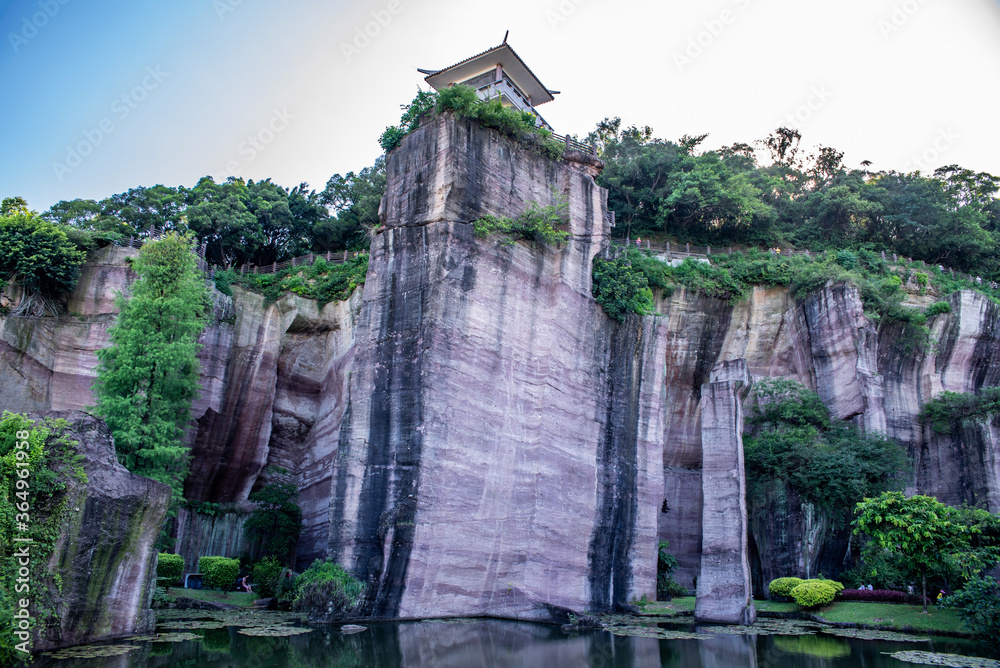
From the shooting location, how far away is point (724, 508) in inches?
730

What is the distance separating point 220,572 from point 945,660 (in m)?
16.7

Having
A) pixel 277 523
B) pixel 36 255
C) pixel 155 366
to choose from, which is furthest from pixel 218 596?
pixel 36 255

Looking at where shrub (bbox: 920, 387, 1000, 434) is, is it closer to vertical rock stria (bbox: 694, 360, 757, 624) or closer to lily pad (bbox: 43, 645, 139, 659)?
vertical rock stria (bbox: 694, 360, 757, 624)

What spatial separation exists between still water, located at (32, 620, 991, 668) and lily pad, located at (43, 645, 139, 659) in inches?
6.9

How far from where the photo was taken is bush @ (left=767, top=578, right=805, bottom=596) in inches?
784

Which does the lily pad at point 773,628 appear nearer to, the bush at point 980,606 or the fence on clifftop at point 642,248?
the bush at point 980,606

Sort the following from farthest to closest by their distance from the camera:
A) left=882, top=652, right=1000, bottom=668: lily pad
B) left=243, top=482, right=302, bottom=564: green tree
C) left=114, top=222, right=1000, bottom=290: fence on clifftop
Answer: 1. left=114, top=222, right=1000, bottom=290: fence on clifftop
2. left=243, top=482, right=302, bottom=564: green tree
3. left=882, top=652, right=1000, bottom=668: lily pad

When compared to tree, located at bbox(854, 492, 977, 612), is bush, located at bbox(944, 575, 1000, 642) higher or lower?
lower

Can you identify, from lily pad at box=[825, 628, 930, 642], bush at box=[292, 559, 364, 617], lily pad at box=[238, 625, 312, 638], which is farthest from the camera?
bush at box=[292, 559, 364, 617]

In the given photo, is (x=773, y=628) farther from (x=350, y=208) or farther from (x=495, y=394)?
(x=350, y=208)

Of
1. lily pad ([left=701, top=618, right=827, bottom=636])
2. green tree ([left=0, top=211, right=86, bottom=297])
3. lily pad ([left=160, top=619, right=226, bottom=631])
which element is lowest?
lily pad ([left=160, top=619, right=226, bottom=631])

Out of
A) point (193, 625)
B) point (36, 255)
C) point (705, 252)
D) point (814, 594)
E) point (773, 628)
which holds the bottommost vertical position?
point (193, 625)

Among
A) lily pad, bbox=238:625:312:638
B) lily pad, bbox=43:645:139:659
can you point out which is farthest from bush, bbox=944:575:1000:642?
lily pad, bbox=43:645:139:659

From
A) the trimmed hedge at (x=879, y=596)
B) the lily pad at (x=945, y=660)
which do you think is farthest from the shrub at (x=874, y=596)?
the lily pad at (x=945, y=660)
